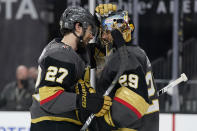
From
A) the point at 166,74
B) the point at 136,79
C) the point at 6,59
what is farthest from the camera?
the point at 6,59

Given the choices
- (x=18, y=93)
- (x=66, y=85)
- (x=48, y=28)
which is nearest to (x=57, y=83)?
(x=66, y=85)

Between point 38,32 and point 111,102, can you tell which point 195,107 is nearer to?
point 38,32

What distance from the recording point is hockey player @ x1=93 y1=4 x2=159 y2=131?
2.54 m

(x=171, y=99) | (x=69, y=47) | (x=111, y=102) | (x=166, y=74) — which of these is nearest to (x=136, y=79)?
(x=111, y=102)

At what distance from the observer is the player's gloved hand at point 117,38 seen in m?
2.58

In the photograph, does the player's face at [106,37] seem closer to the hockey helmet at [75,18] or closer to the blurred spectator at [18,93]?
the hockey helmet at [75,18]

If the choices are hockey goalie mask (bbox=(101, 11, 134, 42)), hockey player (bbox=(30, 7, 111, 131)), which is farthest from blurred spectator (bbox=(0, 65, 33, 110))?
hockey goalie mask (bbox=(101, 11, 134, 42))

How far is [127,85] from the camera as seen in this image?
2557 mm

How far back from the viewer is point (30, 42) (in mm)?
6750

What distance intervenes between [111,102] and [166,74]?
144 inches

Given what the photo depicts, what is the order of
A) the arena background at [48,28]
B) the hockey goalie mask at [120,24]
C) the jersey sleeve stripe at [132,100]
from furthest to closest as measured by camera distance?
the arena background at [48,28], the hockey goalie mask at [120,24], the jersey sleeve stripe at [132,100]

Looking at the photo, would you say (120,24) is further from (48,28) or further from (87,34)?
(48,28)

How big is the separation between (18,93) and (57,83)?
134 inches

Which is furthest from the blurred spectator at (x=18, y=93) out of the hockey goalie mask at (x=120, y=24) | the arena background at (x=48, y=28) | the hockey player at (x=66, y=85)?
the hockey goalie mask at (x=120, y=24)
